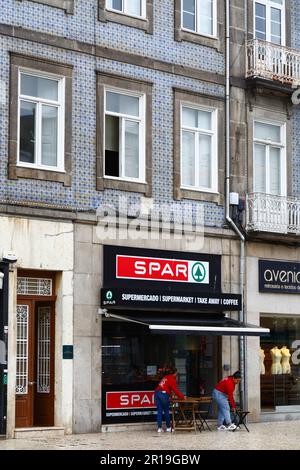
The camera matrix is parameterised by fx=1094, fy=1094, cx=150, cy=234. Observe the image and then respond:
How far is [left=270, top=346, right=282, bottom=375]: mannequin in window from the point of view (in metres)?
27.9

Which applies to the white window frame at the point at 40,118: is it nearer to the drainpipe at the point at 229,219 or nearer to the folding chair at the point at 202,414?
the drainpipe at the point at 229,219

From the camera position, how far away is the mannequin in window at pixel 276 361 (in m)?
27.9

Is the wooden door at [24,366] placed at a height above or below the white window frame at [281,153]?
below

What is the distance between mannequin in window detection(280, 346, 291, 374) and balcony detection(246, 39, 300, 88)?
A: 6788 mm

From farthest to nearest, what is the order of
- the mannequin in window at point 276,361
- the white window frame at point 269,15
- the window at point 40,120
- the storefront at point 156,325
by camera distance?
the white window frame at point 269,15 < the mannequin in window at point 276,361 < the storefront at point 156,325 < the window at point 40,120

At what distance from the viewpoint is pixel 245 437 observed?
22.4 m

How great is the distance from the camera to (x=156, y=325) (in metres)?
23.1

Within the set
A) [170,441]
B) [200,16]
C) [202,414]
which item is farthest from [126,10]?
[170,441]

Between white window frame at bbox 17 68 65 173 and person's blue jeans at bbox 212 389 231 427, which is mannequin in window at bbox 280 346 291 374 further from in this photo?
white window frame at bbox 17 68 65 173

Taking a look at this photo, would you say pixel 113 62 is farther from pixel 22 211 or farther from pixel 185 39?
pixel 22 211

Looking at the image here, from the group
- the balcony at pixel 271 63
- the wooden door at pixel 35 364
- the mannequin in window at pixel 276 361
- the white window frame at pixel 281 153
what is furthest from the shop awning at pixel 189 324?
the balcony at pixel 271 63

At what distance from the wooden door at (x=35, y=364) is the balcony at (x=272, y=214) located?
6062mm

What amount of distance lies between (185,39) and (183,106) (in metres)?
1.61
